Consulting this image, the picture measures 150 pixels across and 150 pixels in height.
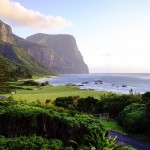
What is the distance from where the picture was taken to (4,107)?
2128 cm

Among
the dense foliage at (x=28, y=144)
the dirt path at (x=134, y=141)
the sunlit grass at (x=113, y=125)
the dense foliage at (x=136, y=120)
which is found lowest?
the dirt path at (x=134, y=141)

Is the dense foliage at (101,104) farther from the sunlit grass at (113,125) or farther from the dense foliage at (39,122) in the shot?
the dense foliage at (39,122)

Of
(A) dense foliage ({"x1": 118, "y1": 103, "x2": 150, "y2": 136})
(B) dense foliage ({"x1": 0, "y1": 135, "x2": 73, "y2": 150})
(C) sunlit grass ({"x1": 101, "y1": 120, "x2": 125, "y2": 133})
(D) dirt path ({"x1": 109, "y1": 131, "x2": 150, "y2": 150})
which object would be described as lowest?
(D) dirt path ({"x1": 109, "y1": 131, "x2": 150, "y2": 150})

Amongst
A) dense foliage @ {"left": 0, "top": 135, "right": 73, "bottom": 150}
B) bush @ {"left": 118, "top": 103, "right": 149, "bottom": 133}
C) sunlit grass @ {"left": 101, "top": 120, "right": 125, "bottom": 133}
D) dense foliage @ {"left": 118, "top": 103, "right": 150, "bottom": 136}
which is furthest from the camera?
sunlit grass @ {"left": 101, "top": 120, "right": 125, "bottom": 133}

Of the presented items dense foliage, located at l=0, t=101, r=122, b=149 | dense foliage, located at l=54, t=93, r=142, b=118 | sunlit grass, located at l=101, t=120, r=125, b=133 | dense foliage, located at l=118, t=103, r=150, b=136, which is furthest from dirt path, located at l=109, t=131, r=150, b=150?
dense foliage, located at l=54, t=93, r=142, b=118

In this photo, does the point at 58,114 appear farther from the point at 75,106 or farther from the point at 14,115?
the point at 75,106

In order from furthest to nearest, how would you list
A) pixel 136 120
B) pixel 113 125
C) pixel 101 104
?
pixel 101 104, pixel 113 125, pixel 136 120

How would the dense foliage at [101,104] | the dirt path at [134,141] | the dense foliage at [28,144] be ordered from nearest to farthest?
the dense foliage at [28,144] < the dirt path at [134,141] < the dense foliage at [101,104]

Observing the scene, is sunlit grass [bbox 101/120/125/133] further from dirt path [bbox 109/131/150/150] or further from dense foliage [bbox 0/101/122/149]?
dense foliage [bbox 0/101/122/149]

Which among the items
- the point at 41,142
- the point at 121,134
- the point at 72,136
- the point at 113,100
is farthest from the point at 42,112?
the point at 113,100

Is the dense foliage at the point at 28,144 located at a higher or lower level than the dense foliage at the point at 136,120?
higher

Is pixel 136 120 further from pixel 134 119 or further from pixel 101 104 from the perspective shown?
pixel 101 104

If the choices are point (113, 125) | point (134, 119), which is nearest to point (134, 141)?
point (134, 119)

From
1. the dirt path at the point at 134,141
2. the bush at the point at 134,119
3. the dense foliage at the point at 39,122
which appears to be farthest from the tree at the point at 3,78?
the dense foliage at the point at 39,122
